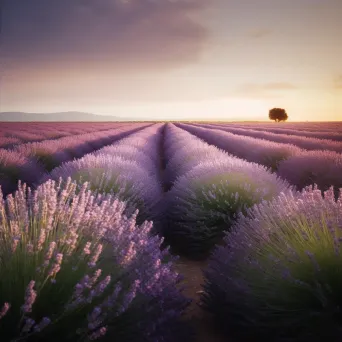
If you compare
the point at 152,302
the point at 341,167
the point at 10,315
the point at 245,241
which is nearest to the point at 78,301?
the point at 10,315

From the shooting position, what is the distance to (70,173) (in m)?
5.24

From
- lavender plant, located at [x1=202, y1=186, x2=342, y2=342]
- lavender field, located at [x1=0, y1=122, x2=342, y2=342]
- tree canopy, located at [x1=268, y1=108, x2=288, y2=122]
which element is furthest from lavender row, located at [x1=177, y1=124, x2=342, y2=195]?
tree canopy, located at [x1=268, y1=108, x2=288, y2=122]


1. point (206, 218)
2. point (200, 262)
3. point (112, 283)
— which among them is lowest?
point (200, 262)

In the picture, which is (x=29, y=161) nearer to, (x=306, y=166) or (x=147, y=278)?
(x=306, y=166)

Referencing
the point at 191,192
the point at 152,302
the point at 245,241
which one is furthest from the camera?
the point at 191,192

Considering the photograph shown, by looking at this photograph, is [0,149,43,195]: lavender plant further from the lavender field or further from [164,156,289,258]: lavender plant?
the lavender field

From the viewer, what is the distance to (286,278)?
2.04 metres

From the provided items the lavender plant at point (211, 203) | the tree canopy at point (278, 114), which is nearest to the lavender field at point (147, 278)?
the lavender plant at point (211, 203)

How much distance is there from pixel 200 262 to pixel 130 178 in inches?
60.9

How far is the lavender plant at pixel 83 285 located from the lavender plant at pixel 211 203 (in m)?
2.13

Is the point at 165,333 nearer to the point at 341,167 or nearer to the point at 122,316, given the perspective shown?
the point at 122,316

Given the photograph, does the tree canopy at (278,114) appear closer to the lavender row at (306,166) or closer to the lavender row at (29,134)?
the lavender row at (29,134)

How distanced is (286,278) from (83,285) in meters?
1.14

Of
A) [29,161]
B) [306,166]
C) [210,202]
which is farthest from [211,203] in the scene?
[29,161]
